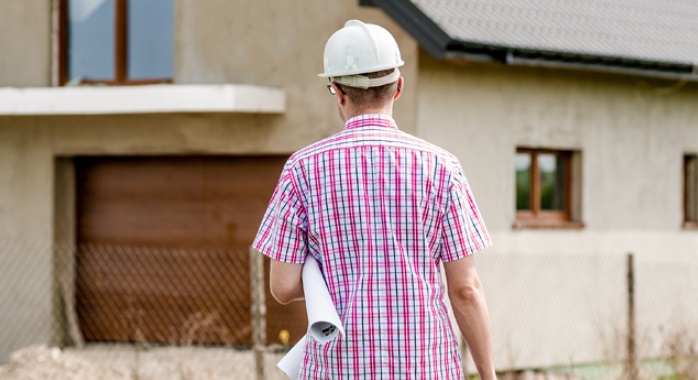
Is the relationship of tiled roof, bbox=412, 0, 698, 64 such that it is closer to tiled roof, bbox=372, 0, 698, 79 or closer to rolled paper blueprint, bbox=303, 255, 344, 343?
tiled roof, bbox=372, 0, 698, 79

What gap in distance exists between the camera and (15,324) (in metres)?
12.3

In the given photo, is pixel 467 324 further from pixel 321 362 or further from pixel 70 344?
pixel 70 344

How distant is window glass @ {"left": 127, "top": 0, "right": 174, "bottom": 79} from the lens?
11.7m

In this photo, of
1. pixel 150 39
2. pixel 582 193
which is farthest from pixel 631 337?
pixel 150 39

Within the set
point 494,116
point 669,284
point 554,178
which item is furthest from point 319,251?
point 669,284

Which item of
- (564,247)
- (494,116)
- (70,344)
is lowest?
(70,344)

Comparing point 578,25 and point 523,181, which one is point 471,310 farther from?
point 578,25

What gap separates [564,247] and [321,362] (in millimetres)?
9020

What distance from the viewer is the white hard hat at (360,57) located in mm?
2973

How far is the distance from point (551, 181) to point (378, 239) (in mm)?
9311

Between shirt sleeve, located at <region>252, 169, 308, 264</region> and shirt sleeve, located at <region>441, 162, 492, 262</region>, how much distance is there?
33 cm

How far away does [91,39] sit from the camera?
1214cm

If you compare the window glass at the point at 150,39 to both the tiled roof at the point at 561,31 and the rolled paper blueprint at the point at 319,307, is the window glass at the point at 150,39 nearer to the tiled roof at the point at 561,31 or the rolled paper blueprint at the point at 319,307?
the tiled roof at the point at 561,31

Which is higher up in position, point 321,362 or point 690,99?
point 690,99
